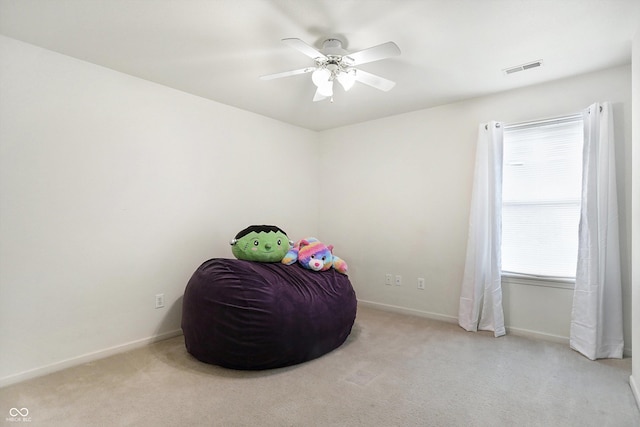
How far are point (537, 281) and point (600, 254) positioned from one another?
1.90 ft

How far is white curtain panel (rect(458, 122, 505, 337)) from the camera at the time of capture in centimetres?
331

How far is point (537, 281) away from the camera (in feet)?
10.4

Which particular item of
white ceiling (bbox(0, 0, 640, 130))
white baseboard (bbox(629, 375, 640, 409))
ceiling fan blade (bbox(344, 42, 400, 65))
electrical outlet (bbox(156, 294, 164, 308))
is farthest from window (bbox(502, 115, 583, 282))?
electrical outlet (bbox(156, 294, 164, 308))

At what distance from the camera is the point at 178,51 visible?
253 centimetres

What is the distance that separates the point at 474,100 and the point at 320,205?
95.0 inches

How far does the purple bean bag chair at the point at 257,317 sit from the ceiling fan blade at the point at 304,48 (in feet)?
5.49

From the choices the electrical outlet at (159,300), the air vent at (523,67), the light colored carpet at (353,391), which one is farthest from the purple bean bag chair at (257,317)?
the air vent at (523,67)

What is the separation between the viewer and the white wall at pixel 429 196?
117 inches

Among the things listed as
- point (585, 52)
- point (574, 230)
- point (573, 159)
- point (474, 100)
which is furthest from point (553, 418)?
point (474, 100)

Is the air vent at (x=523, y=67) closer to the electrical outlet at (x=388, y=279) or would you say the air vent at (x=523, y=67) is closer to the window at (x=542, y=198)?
the window at (x=542, y=198)

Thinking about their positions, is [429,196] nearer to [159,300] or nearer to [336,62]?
[336,62]

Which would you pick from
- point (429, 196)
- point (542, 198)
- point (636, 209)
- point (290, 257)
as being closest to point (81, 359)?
point (290, 257)

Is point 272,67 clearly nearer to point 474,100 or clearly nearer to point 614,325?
point 474,100

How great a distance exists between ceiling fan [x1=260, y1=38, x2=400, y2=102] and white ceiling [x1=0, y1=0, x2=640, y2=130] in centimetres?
11
